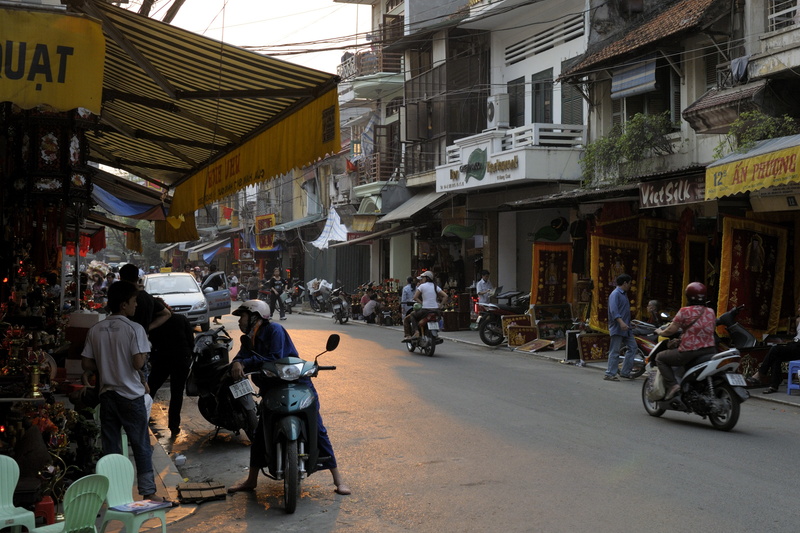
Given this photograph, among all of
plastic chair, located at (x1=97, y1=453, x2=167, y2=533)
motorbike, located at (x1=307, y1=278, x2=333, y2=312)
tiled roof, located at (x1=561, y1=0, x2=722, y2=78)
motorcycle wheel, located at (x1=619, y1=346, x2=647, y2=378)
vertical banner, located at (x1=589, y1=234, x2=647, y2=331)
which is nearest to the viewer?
plastic chair, located at (x1=97, y1=453, x2=167, y2=533)

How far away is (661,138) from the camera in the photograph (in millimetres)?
17703

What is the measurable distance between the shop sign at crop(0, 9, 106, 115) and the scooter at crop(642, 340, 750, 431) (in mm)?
7539

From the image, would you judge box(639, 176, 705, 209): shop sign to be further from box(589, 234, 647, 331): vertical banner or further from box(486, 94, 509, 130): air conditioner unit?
box(486, 94, 509, 130): air conditioner unit

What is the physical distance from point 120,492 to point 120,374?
117cm

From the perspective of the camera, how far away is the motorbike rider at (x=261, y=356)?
674cm

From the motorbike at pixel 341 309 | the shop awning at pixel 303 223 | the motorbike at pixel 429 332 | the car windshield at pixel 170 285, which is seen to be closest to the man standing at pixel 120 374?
the motorbike at pixel 429 332

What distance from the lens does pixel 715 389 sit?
943 cm

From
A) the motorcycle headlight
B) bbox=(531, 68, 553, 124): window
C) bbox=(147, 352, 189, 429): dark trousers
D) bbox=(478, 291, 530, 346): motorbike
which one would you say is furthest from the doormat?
bbox=(531, 68, 553, 124): window

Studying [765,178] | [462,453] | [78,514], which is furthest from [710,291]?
[78,514]

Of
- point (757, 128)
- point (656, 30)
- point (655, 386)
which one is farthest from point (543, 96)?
point (655, 386)

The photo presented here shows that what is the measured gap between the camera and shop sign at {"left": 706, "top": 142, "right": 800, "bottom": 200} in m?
11.0

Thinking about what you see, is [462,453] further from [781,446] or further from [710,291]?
[710,291]

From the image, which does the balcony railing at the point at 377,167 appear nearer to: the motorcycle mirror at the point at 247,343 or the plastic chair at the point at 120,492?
the motorcycle mirror at the point at 247,343

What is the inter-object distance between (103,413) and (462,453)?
3573 millimetres
